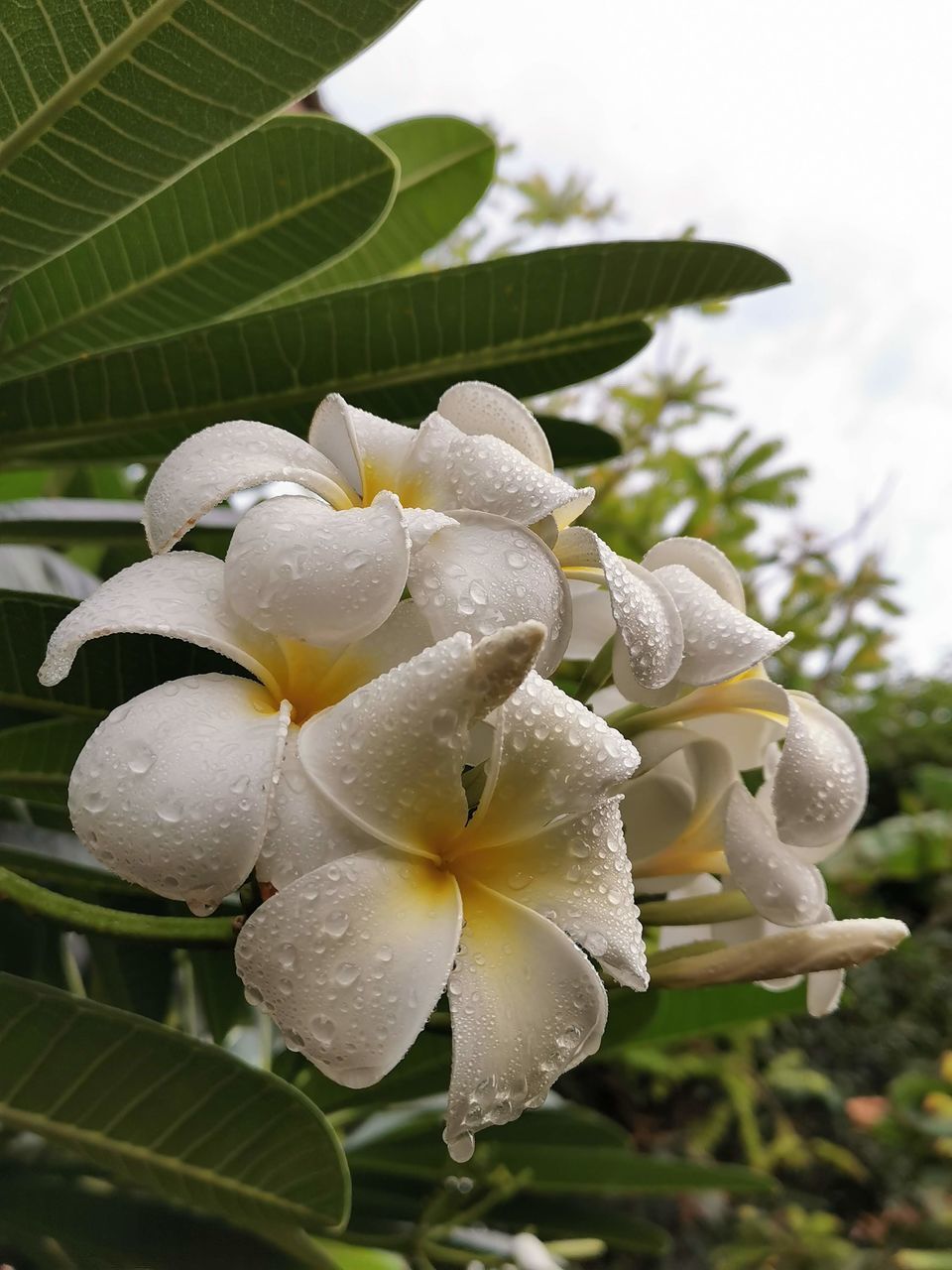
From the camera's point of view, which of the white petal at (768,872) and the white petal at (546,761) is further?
the white petal at (768,872)

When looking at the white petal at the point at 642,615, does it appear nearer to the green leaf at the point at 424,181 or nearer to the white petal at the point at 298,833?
the white petal at the point at 298,833

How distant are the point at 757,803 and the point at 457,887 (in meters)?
0.20

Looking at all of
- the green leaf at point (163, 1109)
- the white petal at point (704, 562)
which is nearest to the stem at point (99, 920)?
the green leaf at point (163, 1109)

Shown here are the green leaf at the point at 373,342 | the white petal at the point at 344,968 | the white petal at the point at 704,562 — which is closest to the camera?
the white petal at the point at 344,968

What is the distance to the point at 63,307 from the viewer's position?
0.75 meters

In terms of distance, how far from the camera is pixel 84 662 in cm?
60

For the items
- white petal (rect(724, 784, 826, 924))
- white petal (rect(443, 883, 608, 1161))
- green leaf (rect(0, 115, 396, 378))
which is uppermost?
green leaf (rect(0, 115, 396, 378))

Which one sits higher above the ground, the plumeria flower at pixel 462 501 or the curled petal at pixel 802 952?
the plumeria flower at pixel 462 501

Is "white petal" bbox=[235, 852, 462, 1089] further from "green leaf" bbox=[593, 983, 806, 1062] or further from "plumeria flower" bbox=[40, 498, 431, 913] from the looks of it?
"green leaf" bbox=[593, 983, 806, 1062]

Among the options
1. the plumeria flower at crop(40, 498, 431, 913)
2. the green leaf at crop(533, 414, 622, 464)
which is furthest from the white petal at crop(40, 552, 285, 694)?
the green leaf at crop(533, 414, 622, 464)

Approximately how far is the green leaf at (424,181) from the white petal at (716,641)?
2.23 feet

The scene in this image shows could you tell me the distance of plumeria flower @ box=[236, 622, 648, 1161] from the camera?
1.19 feet

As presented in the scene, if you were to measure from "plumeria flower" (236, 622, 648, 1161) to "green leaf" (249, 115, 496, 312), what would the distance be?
0.76 metres

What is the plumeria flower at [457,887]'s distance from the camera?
364mm
